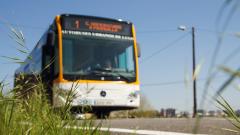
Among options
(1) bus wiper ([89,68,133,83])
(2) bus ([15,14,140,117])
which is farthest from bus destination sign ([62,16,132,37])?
(1) bus wiper ([89,68,133,83])

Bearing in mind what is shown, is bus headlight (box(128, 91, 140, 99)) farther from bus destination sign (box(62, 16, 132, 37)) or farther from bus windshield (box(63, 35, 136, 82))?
bus destination sign (box(62, 16, 132, 37))

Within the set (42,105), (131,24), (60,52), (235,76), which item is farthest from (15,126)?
(131,24)

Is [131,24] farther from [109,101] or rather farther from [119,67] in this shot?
[109,101]

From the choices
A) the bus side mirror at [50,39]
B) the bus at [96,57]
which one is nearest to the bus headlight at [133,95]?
the bus at [96,57]

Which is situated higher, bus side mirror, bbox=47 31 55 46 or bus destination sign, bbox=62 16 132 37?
bus destination sign, bbox=62 16 132 37

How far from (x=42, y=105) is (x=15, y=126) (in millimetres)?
290

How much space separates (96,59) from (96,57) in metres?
0.06

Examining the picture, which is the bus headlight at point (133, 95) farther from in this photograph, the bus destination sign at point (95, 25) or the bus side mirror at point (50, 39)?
the bus side mirror at point (50, 39)

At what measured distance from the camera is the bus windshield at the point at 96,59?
11672 mm

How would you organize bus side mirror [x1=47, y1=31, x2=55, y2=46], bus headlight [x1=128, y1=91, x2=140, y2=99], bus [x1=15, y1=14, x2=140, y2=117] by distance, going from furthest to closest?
1. bus headlight [x1=128, y1=91, x2=140, y2=99]
2. bus [x1=15, y1=14, x2=140, y2=117]
3. bus side mirror [x1=47, y1=31, x2=55, y2=46]

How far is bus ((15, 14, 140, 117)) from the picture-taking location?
11.6m

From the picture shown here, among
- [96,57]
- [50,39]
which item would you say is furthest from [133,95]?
[50,39]

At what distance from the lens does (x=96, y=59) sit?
11781 mm

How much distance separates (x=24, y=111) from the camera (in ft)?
10.6
